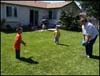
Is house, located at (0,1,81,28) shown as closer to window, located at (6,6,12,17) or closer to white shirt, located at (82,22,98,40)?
window, located at (6,6,12,17)

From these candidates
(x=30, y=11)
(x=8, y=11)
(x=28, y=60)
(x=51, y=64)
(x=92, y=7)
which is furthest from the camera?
(x=92, y=7)

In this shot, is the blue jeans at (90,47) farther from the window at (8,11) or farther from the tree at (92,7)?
the tree at (92,7)

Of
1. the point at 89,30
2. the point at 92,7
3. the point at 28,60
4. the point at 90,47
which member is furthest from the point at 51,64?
the point at 92,7

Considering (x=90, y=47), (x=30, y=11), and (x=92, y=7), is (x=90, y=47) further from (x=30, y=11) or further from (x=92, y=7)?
(x=92, y=7)

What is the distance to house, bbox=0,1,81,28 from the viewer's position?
34.1 meters

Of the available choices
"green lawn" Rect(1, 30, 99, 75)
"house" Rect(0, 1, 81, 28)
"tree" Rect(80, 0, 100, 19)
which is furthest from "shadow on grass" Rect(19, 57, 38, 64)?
"tree" Rect(80, 0, 100, 19)

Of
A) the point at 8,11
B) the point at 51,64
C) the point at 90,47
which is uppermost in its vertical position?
the point at 8,11

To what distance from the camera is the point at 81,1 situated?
133 ft

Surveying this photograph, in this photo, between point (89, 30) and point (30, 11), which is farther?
point (30, 11)

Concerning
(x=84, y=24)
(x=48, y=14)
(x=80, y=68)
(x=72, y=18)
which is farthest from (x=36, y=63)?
(x=48, y=14)

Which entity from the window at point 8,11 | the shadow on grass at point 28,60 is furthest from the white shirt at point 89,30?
the window at point 8,11

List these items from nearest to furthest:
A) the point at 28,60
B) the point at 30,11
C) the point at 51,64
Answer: the point at 51,64 → the point at 28,60 → the point at 30,11

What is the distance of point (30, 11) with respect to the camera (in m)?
38.1

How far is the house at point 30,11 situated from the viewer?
34.1 m
